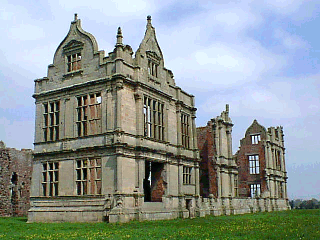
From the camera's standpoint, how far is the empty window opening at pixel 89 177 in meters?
27.7

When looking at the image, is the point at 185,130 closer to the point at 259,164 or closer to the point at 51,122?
the point at 51,122

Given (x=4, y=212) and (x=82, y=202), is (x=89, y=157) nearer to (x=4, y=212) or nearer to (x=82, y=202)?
(x=82, y=202)

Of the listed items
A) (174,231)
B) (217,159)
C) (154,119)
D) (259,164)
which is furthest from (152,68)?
(259,164)

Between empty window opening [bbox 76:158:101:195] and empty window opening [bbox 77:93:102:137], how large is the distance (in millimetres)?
2152

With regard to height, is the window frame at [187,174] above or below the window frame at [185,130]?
below

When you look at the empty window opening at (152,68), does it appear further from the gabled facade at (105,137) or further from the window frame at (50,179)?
the window frame at (50,179)

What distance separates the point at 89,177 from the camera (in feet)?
91.2

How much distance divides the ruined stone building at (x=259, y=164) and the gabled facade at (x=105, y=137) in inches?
800

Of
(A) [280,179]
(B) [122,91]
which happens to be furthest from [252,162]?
(B) [122,91]

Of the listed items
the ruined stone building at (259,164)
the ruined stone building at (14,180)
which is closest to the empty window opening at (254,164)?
the ruined stone building at (259,164)

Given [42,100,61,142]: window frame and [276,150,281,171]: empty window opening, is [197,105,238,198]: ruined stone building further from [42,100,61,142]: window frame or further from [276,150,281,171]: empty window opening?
[42,100,61,142]: window frame

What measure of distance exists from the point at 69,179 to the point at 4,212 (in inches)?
467

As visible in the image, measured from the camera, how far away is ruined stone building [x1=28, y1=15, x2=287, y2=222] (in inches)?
1066

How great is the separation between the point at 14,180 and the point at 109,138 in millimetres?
16315
